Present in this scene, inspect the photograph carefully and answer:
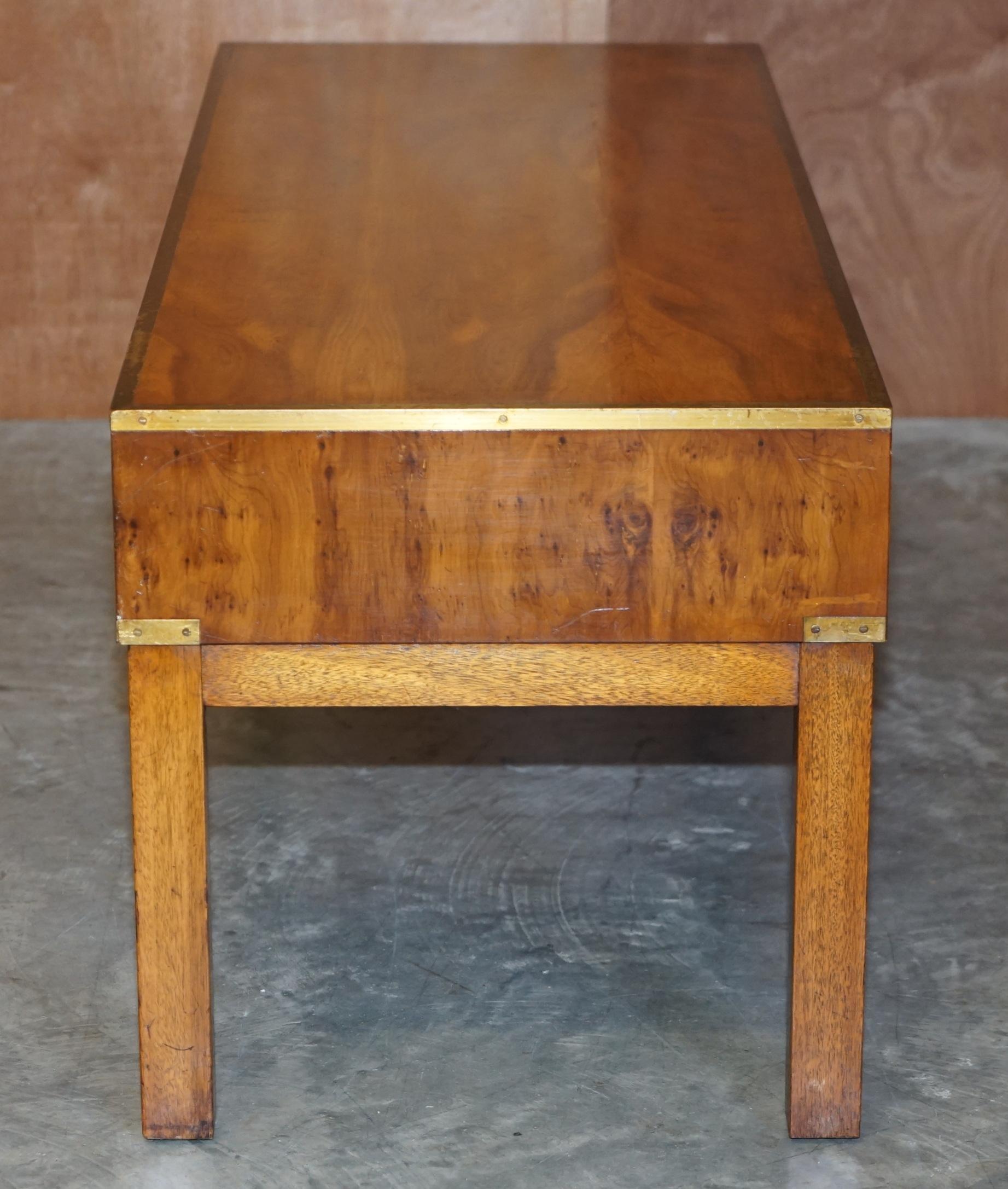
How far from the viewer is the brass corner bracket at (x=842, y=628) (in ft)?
6.66

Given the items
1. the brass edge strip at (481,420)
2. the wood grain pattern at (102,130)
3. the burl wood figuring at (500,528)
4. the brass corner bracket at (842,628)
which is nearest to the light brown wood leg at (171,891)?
the burl wood figuring at (500,528)

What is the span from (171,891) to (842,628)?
80cm

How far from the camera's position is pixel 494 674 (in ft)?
6.75

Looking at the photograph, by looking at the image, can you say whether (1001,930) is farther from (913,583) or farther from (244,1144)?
(913,583)

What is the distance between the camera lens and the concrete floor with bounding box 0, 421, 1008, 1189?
7.14ft

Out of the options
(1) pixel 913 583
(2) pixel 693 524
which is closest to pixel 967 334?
(1) pixel 913 583

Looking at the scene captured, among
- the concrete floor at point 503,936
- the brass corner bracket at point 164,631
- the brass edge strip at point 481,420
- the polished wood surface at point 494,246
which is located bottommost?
the concrete floor at point 503,936

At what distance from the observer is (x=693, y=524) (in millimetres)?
2006

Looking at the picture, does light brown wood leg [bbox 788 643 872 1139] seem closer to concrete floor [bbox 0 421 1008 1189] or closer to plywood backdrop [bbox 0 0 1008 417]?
concrete floor [bbox 0 421 1008 1189]

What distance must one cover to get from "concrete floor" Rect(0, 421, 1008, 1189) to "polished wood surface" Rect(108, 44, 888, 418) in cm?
85

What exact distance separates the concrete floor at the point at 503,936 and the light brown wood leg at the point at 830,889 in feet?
0.22

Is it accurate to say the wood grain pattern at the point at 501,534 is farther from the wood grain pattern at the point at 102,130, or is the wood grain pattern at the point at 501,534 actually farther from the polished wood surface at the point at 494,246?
the wood grain pattern at the point at 102,130

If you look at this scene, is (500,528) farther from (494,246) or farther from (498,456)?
(494,246)

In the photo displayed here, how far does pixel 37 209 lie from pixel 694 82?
7.66 ft
